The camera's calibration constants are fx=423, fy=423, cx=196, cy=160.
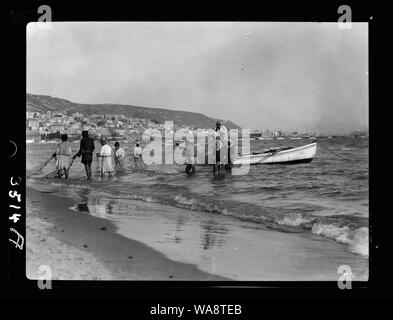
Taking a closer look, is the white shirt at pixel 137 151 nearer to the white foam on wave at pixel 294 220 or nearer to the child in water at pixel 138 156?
the child in water at pixel 138 156

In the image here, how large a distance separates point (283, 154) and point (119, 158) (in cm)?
297

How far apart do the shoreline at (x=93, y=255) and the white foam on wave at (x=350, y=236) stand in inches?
70.5

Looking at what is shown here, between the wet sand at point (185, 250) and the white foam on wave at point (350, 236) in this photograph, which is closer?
the wet sand at point (185, 250)

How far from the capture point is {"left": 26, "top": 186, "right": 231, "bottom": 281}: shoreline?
5531 mm

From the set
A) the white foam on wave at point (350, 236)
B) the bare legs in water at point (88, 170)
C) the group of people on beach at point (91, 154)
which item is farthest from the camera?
the bare legs in water at point (88, 170)

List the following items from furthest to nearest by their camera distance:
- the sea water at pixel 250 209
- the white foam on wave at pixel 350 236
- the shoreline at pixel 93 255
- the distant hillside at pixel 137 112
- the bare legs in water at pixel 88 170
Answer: the bare legs in water at pixel 88 170, the distant hillside at pixel 137 112, the white foam on wave at pixel 350 236, the sea water at pixel 250 209, the shoreline at pixel 93 255

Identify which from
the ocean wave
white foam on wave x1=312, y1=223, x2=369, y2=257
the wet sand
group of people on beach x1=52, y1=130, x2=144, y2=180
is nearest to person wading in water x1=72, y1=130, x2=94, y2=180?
group of people on beach x1=52, y1=130, x2=144, y2=180

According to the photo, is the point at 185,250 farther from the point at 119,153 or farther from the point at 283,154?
the point at 283,154

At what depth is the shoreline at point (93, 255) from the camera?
5.53m

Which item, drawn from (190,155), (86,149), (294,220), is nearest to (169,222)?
(190,155)

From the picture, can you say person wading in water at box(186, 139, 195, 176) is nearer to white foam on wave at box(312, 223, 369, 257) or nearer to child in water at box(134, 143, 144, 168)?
child in water at box(134, 143, 144, 168)

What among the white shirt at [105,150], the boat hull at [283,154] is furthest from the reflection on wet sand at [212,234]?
the white shirt at [105,150]

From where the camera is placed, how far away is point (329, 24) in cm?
600
